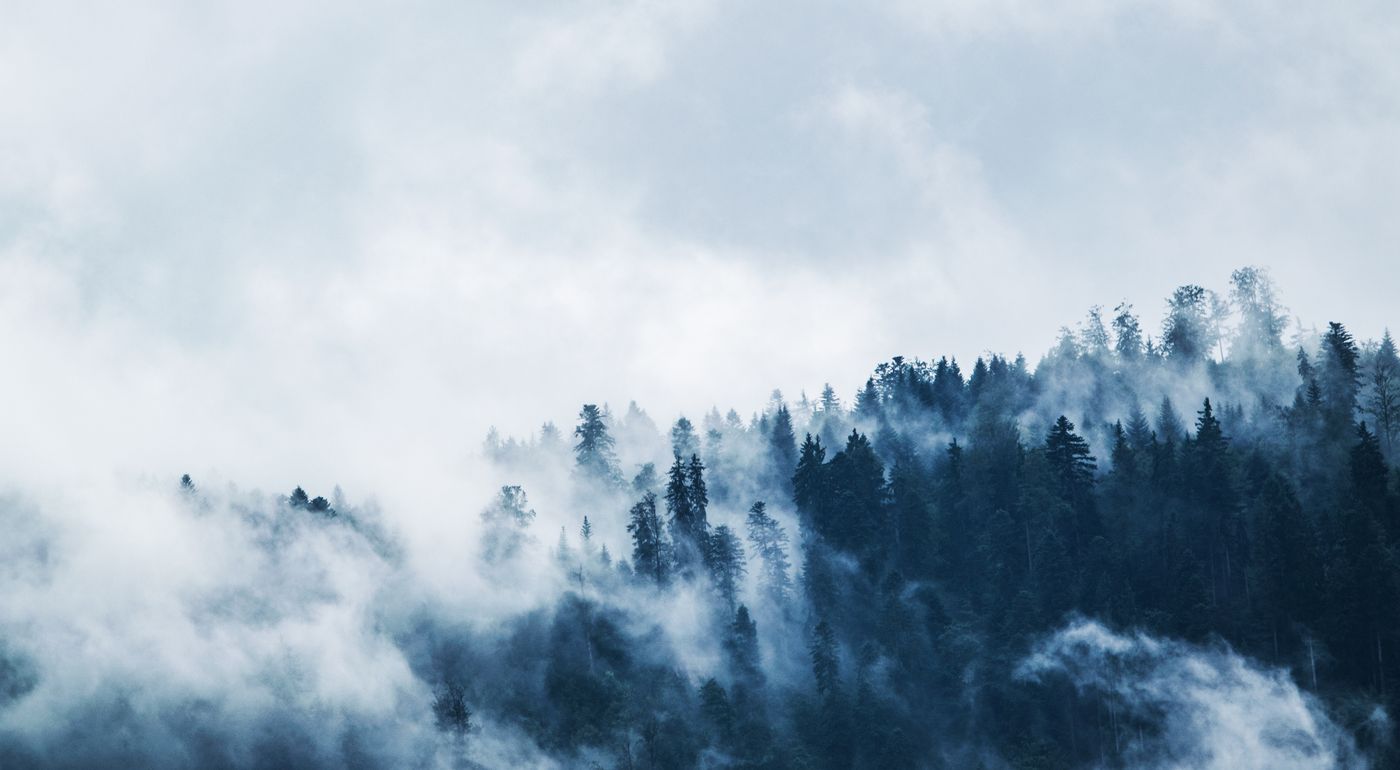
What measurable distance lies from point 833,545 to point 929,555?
9942mm

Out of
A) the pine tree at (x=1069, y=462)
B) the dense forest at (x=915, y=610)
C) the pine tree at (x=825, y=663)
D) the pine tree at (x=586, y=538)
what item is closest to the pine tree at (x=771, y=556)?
the dense forest at (x=915, y=610)

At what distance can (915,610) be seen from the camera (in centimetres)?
12581

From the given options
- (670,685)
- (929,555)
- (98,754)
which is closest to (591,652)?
(670,685)

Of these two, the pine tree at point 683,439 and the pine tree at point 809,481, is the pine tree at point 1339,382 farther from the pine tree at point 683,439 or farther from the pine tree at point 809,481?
the pine tree at point 683,439

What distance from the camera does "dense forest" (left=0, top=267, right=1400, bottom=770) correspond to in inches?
4237

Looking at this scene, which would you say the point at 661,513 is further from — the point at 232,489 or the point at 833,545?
the point at 232,489

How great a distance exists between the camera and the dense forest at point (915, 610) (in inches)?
4237

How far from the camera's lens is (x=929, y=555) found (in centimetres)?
13350

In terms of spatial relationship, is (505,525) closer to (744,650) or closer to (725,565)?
(725,565)

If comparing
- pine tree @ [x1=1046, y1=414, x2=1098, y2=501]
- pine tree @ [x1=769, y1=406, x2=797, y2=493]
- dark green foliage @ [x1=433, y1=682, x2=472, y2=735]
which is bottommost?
dark green foliage @ [x1=433, y1=682, x2=472, y2=735]

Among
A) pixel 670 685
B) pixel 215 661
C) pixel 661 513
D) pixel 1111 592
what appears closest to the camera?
pixel 1111 592

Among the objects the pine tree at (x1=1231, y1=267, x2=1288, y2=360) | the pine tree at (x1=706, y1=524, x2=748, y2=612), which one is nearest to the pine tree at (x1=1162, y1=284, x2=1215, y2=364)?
the pine tree at (x1=1231, y1=267, x2=1288, y2=360)

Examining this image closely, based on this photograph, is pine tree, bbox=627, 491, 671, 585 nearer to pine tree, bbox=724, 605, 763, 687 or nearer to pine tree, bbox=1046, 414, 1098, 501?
pine tree, bbox=724, 605, 763, 687

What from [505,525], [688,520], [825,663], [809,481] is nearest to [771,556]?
[688,520]
